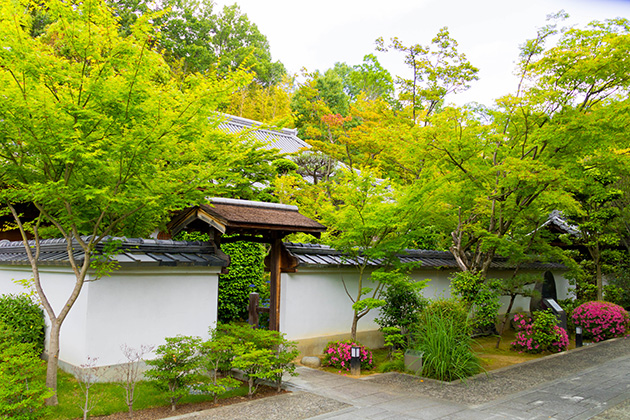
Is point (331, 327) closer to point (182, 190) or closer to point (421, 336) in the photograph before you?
point (421, 336)

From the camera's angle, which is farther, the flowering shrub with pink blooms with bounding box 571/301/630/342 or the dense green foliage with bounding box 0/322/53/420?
the flowering shrub with pink blooms with bounding box 571/301/630/342

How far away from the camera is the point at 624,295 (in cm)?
2017

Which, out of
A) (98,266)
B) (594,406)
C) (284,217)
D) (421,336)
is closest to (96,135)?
(98,266)

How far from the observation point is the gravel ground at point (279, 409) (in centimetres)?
617

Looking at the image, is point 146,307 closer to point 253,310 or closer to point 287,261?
point 287,261

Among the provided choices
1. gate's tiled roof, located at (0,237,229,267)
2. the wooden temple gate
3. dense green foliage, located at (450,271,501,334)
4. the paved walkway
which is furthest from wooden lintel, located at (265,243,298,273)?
dense green foliage, located at (450,271,501,334)

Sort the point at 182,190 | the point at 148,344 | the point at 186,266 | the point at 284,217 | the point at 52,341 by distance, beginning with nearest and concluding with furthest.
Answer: the point at 52,341, the point at 182,190, the point at 148,344, the point at 186,266, the point at 284,217

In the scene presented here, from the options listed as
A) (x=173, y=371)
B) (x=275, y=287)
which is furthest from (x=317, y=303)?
(x=173, y=371)

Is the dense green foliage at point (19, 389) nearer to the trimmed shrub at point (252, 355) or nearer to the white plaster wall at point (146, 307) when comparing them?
the white plaster wall at point (146, 307)

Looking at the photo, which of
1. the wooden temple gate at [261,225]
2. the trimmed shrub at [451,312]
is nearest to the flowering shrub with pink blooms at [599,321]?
the trimmed shrub at [451,312]

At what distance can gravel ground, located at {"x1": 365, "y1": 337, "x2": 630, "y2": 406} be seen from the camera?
7715 mm

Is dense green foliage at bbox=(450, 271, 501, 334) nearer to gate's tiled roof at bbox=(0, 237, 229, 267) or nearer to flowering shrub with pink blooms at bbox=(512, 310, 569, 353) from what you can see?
flowering shrub with pink blooms at bbox=(512, 310, 569, 353)

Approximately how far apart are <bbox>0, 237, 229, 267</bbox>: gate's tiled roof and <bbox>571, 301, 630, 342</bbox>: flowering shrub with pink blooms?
11.7 meters

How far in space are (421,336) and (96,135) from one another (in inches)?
289
